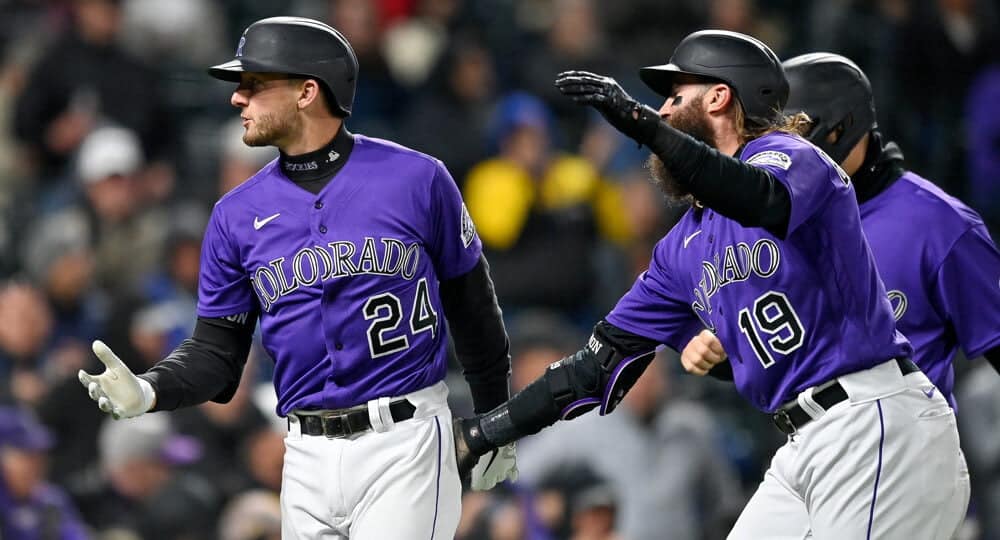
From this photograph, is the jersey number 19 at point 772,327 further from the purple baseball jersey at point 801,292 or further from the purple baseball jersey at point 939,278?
the purple baseball jersey at point 939,278

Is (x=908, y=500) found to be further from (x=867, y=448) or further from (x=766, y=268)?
(x=766, y=268)

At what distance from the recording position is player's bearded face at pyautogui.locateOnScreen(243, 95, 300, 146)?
4.79m

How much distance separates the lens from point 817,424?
4438 millimetres

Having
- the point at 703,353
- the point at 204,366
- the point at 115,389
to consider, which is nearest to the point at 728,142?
the point at 703,353

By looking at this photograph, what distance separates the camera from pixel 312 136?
191 inches

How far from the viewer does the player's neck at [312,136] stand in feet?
15.9

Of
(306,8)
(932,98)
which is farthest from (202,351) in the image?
(306,8)

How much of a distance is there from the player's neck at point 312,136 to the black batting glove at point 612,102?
38.7 inches

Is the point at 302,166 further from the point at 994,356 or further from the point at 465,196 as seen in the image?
the point at 465,196

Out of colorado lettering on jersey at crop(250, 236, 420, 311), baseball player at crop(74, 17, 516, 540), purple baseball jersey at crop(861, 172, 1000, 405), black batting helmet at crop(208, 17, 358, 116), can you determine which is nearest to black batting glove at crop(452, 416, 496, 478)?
baseball player at crop(74, 17, 516, 540)

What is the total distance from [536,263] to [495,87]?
71.2 inches

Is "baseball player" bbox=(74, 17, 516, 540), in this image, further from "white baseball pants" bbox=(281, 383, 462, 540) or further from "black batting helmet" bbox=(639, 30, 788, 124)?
"black batting helmet" bbox=(639, 30, 788, 124)

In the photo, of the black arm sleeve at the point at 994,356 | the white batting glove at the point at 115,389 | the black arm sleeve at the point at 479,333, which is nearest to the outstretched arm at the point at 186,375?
the white batting glove at the point at 115,389

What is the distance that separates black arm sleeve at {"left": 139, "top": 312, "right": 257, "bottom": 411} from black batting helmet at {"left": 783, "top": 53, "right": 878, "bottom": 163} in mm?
1882
